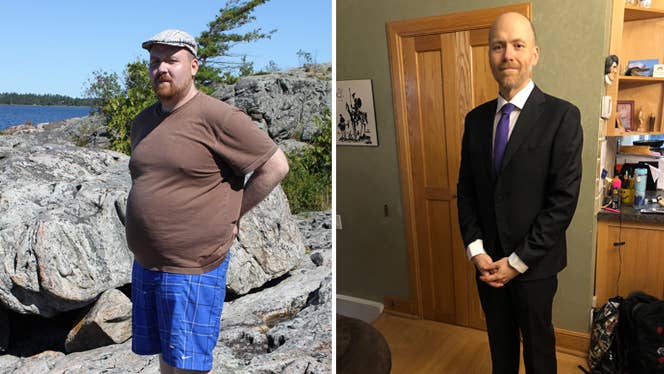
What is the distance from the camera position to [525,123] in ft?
6.10

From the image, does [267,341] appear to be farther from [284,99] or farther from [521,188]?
[521,188]

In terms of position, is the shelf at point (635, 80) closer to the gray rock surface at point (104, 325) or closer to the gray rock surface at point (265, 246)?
the gray rock surface at point (265, 246)

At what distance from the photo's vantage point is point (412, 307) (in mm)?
3406

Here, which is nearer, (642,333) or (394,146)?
(642,333)

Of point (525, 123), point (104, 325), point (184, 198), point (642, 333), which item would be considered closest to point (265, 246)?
point (184, 198)

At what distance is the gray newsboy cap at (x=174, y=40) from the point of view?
4.20 feet

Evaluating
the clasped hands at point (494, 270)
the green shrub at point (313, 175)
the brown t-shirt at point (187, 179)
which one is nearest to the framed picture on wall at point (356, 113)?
the clasped hands at point (494, 270)

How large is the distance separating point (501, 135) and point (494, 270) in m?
0.49

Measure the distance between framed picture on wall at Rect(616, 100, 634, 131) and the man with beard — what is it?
2.52 m

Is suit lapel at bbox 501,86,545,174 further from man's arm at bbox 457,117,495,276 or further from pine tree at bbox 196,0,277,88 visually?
pine tree at bbox 196,0,277,88

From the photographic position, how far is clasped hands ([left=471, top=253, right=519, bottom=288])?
1914 millimetres

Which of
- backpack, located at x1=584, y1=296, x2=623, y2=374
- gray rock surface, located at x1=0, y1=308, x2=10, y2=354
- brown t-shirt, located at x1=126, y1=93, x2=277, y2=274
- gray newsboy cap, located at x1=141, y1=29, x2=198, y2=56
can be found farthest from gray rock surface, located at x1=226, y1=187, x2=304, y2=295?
backpack, located at x1=584, y1=296, x2=623, y2=374

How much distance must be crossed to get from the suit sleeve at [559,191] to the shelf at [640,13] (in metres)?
1.42

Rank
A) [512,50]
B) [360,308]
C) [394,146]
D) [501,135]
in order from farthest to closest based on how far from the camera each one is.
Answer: [360,308] → [394,146] → [501,135] → [512,50]
